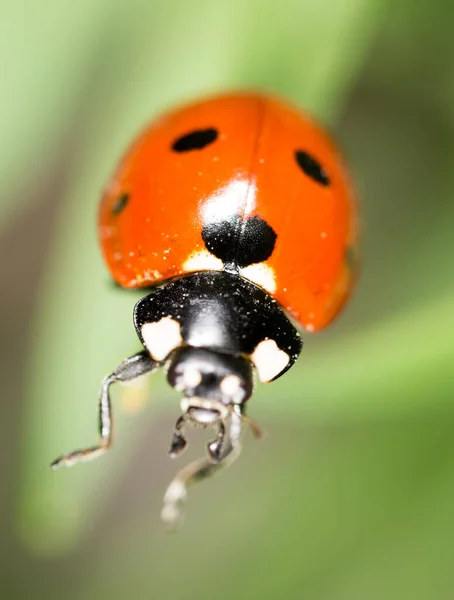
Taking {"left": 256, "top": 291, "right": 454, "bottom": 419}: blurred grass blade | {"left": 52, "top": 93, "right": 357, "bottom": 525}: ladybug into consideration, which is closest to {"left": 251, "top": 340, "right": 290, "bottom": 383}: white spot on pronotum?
{"left": 52, "top": 93, "right": 357, "bottom": 525}: ladybug

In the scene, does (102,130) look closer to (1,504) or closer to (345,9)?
(345,9)

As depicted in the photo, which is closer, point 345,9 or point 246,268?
point 246,268

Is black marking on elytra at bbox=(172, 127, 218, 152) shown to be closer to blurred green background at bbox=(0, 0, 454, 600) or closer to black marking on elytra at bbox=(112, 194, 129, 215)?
black marking on elytra at bbox=(112, 194, 129, 215)

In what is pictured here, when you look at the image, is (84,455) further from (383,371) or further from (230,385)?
(383,371)

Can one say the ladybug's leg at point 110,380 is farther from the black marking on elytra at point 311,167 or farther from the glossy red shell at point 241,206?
the black marking on elytra at point 311,167

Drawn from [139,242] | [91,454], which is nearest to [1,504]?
[91,454]
